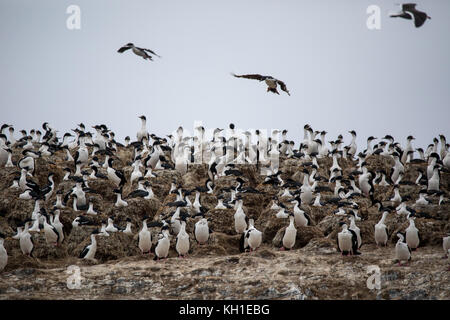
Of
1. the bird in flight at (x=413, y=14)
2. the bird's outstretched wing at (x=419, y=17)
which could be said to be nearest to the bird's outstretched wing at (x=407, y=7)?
the bird in flight at (x=413, y=14)

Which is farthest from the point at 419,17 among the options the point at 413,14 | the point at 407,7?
the point at 407,7

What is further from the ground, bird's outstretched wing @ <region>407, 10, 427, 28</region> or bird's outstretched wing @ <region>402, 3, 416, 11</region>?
bird's outstretched wing @ <region>402, 3, 416, 11</region>

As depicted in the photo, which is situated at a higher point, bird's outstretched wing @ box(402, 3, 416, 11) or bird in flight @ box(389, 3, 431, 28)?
bird's outstretched wing @ box(402, 3, 416, 11)

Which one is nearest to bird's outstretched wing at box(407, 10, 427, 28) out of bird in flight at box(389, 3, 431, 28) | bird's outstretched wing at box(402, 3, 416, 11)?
bird in flight at box(389, 3, 431, 28)

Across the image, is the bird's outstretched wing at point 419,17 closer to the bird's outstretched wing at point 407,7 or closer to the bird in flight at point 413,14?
the bird in flight at point 413,14

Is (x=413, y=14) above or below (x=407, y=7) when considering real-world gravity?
below

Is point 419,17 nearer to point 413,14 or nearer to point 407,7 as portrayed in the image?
point 413,14

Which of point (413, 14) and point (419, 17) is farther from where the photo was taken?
point (413, 14)

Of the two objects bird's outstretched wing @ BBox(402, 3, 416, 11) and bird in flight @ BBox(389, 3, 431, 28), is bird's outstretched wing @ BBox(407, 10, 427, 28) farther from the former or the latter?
bird's outstretched wing @ BBox(402, 3, 416, 11)

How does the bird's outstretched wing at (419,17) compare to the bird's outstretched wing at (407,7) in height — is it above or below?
below

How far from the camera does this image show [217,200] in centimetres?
2922
